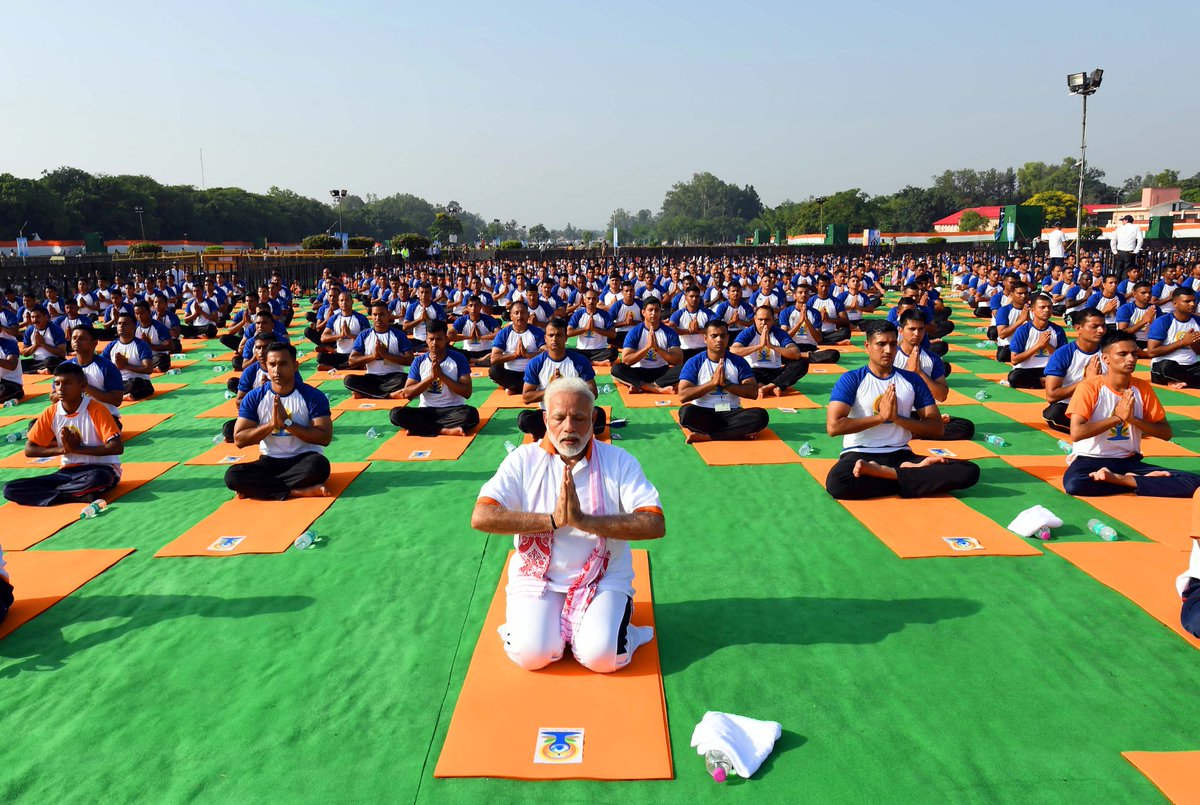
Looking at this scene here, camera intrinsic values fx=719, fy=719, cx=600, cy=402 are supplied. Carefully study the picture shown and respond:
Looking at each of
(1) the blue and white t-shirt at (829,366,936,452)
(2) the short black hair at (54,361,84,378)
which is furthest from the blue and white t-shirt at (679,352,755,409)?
(2) the short black hair at (54,361,84,378)

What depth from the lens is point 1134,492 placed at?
223 inches

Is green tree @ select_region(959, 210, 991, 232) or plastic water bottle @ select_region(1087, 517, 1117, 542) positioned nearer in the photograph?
plastic water bottle @ select_region(1087, 517, 1117, 542)

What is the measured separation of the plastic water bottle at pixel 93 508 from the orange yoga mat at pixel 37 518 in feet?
0.15

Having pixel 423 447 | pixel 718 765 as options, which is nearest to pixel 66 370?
pixel 423 447

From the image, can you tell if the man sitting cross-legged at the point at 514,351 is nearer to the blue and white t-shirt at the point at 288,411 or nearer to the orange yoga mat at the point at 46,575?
the blue and white t-shirt at the point at 288,411

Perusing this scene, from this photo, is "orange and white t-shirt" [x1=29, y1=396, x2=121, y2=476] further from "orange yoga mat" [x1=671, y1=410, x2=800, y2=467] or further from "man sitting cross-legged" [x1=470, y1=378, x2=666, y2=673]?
"orange yoga mat" [x1=671, y1=410, x2=800, y2=467]

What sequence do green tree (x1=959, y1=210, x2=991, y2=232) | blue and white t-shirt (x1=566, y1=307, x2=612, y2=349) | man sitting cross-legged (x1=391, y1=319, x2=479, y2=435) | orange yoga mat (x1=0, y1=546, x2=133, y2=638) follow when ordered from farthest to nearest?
green tree (x1=959, y1=210, x2=991, y2=232) < blue and white t-shirt (x1=566, y1=307, x2=612, y2=349) < man sitting cross-legged (x1=391, y1=319, x2=479, y2=435) < orange yoga mat (x1=0, y1=546, x2=133, y2=638)

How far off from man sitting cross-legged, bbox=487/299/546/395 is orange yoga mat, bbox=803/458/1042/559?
5436 mm

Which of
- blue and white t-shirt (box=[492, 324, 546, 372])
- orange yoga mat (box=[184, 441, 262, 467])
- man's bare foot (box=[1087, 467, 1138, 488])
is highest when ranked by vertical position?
blue and white t-shirt (box=[492, 324, 546, 372])

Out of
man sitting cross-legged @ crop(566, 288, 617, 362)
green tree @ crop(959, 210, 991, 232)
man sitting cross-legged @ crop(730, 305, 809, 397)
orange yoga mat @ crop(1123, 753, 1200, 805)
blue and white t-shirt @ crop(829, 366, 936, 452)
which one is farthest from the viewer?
green tree @ crop(959, 210, 991, 232)

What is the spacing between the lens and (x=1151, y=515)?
5242mm

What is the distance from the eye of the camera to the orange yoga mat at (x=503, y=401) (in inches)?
381

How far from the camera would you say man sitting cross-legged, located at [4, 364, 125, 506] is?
19.8ft

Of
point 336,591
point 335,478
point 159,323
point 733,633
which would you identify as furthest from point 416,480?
point 159,323
